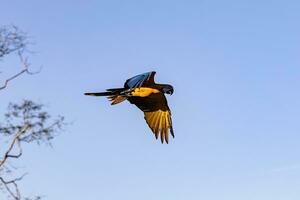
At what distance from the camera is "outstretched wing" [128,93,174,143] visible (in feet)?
42.6

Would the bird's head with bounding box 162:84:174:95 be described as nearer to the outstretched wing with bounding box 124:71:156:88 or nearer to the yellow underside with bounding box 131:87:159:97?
the yellow underside with bounding box 131:87:159:97

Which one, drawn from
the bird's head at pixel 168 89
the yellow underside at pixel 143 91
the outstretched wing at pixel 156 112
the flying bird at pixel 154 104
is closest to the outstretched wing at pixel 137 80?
the flying bird at pixel 154 104

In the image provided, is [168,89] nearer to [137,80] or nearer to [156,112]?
[156,112]

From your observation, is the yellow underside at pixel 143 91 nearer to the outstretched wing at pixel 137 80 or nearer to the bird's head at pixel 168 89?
the bird's head at pixel 168 89

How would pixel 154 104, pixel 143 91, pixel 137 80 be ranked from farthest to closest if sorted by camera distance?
pixel 154 104 → pixel 143 91 → pixel 137 80

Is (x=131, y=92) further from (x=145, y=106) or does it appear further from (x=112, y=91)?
(x=145, y=106)

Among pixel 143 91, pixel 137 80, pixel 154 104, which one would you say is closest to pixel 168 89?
pixel 143 91

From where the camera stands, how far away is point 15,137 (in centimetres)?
1520

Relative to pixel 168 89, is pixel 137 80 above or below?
below

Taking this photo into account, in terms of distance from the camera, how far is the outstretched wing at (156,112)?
1300cm

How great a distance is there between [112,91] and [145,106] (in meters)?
2.00

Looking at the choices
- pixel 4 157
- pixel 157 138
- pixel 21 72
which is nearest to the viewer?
pixel 157 138

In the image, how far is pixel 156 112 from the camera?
13305mm

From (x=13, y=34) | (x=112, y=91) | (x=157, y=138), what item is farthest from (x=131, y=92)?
(x=13, y=34)
